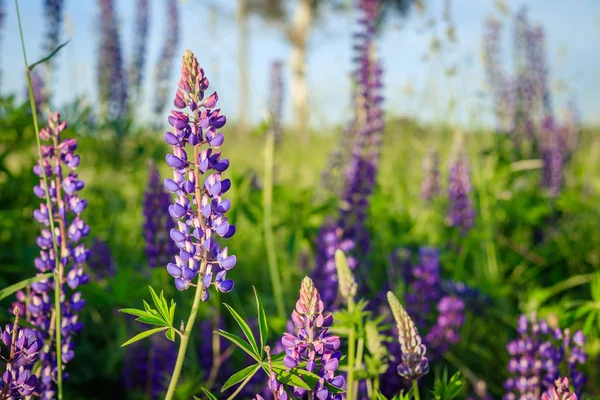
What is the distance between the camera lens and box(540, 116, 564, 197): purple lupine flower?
3926 mm

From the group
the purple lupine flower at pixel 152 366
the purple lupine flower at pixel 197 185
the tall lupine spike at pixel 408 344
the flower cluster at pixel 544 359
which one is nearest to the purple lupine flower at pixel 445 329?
the flower cluster at pixel 544 359

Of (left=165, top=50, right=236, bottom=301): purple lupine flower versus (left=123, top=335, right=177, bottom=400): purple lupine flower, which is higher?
(left=165, top=50, right=236, bottom=301): purple lupine flower

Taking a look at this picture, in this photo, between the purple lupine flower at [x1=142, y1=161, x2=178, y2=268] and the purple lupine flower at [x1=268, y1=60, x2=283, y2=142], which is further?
the purple lupine flower at [x1=268, y1=60, x2=283, y2=142]

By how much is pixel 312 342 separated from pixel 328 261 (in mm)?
1120

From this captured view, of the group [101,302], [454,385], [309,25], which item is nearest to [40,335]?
[101,302]

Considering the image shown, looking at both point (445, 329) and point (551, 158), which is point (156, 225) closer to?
point (445, 329)

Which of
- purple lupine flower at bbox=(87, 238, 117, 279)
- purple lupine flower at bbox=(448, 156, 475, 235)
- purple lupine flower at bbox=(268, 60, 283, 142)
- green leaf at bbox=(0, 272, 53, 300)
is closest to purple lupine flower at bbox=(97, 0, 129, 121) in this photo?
purple lupine flower at bbox=(268, 60, 283, 142)

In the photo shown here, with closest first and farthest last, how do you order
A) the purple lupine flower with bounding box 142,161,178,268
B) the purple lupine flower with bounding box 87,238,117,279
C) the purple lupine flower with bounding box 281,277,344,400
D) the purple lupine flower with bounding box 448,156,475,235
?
the purple lupine flower with bounding box 281,277,344,400
the purple lupine flower with bounding box 142,161,178,268
the purple lupine flower with bounding box 87,238,117,279
the purple lupine flower with bounding box 448,156,475,235

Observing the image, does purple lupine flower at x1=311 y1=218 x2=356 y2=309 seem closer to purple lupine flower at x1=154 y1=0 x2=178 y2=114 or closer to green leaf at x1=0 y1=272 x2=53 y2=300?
green leaf at x1=0 y1=272 x2=53 y2=300

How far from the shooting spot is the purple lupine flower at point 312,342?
2.88 feet

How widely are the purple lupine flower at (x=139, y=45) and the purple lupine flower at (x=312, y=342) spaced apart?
11.3ft

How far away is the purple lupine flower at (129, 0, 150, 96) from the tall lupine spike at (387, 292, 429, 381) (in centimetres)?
341

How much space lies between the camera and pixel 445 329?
6.84ft

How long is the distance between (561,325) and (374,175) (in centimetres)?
100
